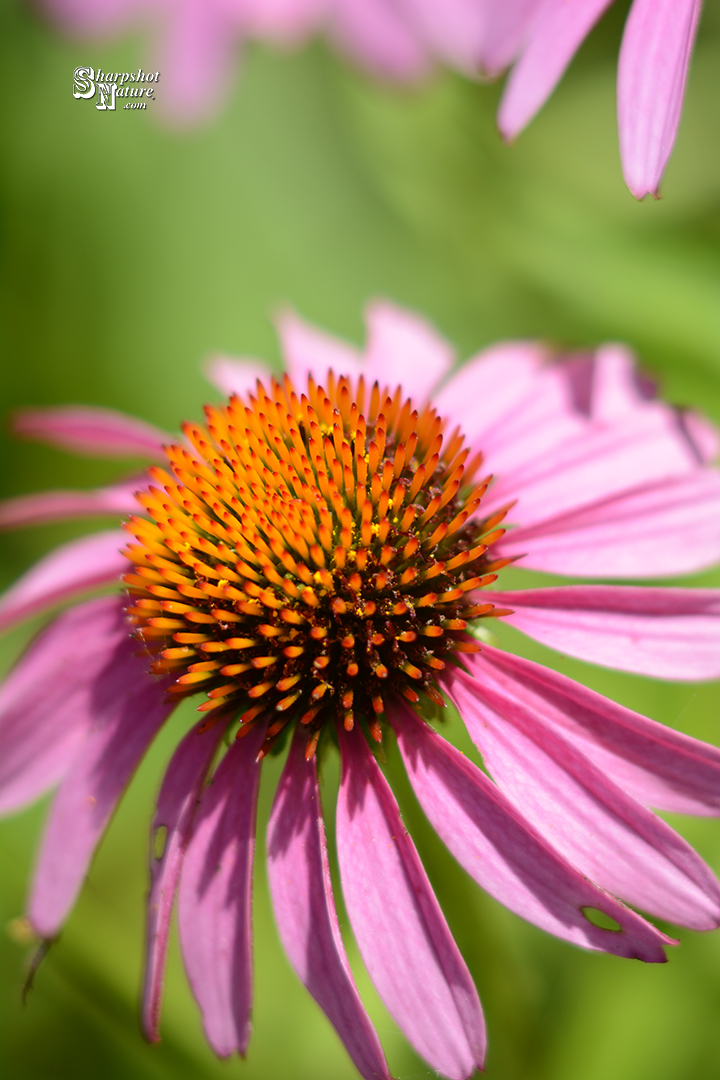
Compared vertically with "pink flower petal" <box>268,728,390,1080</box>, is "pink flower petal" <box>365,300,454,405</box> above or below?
above

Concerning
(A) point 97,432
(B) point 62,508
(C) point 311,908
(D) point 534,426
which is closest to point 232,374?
(A) point 97,432

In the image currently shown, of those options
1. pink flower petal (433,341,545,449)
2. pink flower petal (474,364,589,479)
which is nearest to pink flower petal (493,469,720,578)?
pink flower petal (474,364,589,479)

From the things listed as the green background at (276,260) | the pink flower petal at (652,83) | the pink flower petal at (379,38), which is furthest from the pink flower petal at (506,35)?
the pink flower petal at (379,38)

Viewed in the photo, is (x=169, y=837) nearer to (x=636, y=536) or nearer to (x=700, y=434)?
(x=636, y=536)

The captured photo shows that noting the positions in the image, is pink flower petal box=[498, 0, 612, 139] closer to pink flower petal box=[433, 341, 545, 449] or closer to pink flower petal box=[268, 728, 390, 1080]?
pink flower petal box=[433, 341, 545, 449]

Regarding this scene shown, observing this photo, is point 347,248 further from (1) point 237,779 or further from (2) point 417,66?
(1) point 237,779

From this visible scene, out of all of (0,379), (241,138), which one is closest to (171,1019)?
(0,379)

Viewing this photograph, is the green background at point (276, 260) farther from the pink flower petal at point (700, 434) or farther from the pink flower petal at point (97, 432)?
the pink flower petal at point (97, 432)

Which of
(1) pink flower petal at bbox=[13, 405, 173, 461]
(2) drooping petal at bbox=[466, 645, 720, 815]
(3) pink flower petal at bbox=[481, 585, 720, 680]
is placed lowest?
(2) drooping petal at bbox=[466, 645, 720, 815]
